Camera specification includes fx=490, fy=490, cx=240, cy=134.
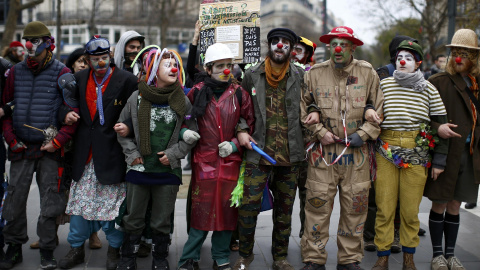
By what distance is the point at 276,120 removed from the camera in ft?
14.2

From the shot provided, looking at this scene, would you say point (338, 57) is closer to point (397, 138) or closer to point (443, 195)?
point (397, 138)

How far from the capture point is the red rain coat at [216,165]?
14.0 feet

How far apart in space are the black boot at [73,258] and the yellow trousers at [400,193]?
9.16ft

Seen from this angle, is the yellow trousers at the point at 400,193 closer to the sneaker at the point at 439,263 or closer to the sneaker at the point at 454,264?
the sneaker at the point at 439,263

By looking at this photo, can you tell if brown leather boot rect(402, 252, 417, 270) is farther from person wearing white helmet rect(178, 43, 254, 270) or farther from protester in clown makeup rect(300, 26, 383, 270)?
person wearing white helmet rect(178, 43, 254, 270)

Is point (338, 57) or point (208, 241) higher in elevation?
point (338, 57)

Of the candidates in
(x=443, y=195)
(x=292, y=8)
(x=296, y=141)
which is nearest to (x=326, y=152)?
(x=296, y=141)

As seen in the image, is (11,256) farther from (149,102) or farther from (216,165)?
(216,165)

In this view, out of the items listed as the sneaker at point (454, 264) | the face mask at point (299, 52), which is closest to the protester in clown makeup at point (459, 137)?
the sneaker at point (454, 264)

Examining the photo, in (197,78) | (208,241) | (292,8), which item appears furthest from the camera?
(292,8)

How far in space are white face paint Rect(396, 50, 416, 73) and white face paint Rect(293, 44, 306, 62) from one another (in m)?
1.30

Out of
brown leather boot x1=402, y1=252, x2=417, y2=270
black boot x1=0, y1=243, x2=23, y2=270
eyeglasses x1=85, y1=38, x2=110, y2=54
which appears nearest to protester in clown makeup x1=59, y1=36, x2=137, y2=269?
eyeglasses x1=85, y1=38, x2=110, y2=54

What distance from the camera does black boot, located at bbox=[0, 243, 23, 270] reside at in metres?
4.46

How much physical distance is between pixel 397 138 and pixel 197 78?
1.91 m
